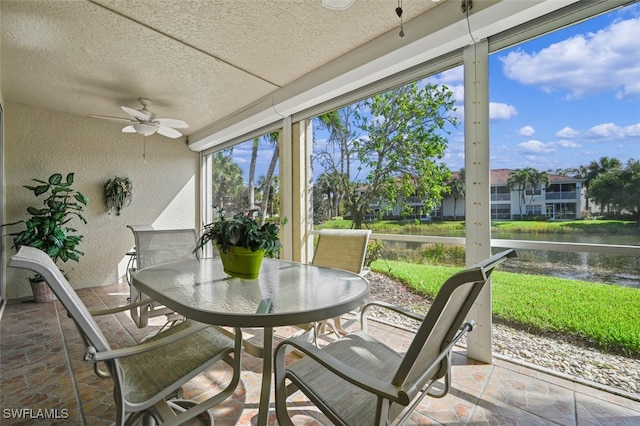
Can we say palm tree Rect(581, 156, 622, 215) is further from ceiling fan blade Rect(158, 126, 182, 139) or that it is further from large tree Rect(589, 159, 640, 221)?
ceiling fan blade Rect(158, 126, 182, 139)

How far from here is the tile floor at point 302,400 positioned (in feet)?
5.54

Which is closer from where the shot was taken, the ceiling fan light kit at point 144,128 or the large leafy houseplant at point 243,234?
the large leafy houseplant at point 243,234

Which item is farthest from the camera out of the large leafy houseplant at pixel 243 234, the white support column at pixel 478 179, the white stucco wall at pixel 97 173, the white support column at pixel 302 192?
the white stucco wall at pixel 97 173

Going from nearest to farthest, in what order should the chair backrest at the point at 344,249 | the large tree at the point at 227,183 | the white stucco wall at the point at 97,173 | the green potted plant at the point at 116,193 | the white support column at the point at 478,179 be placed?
1. the white support column at the point at 478,179
2. the chair backrest at the point at 344,249
3. the white stucco wall at the point at 97,173
4. the green potted plant at the point at 116,193
5. the large tree at the point at 227,183

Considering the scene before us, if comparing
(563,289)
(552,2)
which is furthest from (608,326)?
(552,2)

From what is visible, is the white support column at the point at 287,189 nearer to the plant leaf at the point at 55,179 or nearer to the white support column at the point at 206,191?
the white support column at the point at 206,191

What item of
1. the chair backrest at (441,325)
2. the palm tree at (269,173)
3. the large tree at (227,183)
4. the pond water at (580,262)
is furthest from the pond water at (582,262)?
the large tree at (227,183)

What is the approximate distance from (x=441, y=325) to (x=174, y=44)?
3.27m

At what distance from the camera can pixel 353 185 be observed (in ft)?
12.0

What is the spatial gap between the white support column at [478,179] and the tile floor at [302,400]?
0.76ft

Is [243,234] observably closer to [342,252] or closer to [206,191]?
[342,252]

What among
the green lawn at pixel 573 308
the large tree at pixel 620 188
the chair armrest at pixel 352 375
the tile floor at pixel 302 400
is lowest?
the tile floor at pixel 302 400

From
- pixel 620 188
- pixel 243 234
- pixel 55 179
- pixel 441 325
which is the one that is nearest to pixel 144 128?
pixel 55 179

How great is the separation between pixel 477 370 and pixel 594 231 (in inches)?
52.7
